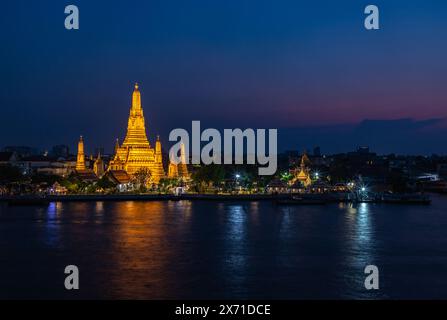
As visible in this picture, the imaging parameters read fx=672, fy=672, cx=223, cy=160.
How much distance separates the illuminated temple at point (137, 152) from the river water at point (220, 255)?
18.2 meters

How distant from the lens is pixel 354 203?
113 ft

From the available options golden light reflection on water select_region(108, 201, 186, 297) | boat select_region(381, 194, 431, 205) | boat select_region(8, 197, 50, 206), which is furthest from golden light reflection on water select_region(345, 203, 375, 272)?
boat select_region(8, 197, 50, 206)

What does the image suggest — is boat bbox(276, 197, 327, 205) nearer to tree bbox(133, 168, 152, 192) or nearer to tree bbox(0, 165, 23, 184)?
tree bbox(133, 168, 152, 192)

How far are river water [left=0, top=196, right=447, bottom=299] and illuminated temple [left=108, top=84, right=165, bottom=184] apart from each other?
18.2m

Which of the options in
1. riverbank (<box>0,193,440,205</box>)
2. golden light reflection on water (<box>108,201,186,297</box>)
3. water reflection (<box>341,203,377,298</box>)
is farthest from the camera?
riverbank (<box>0,193,440,205</box>)

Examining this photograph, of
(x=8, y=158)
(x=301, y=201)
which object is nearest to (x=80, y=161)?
(x=8, y=158)

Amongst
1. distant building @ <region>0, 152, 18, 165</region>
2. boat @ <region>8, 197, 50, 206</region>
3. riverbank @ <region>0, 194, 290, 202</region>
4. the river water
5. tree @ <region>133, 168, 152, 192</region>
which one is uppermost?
distant building @ <region>0, 152, 18, 165</region>

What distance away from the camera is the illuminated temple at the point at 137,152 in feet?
146

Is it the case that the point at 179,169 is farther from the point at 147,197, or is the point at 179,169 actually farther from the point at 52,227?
the point at 52,227

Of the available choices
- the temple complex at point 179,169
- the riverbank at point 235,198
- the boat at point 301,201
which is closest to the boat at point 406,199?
the riverbank at point 235,198

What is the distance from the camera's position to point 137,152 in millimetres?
45125

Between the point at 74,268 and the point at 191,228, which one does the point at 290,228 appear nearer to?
the point at 191,228

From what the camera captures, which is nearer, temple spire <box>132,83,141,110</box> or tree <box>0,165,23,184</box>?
tree <box>0,165,23,184</box>

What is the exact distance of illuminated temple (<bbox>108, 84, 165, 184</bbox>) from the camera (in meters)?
44.4
